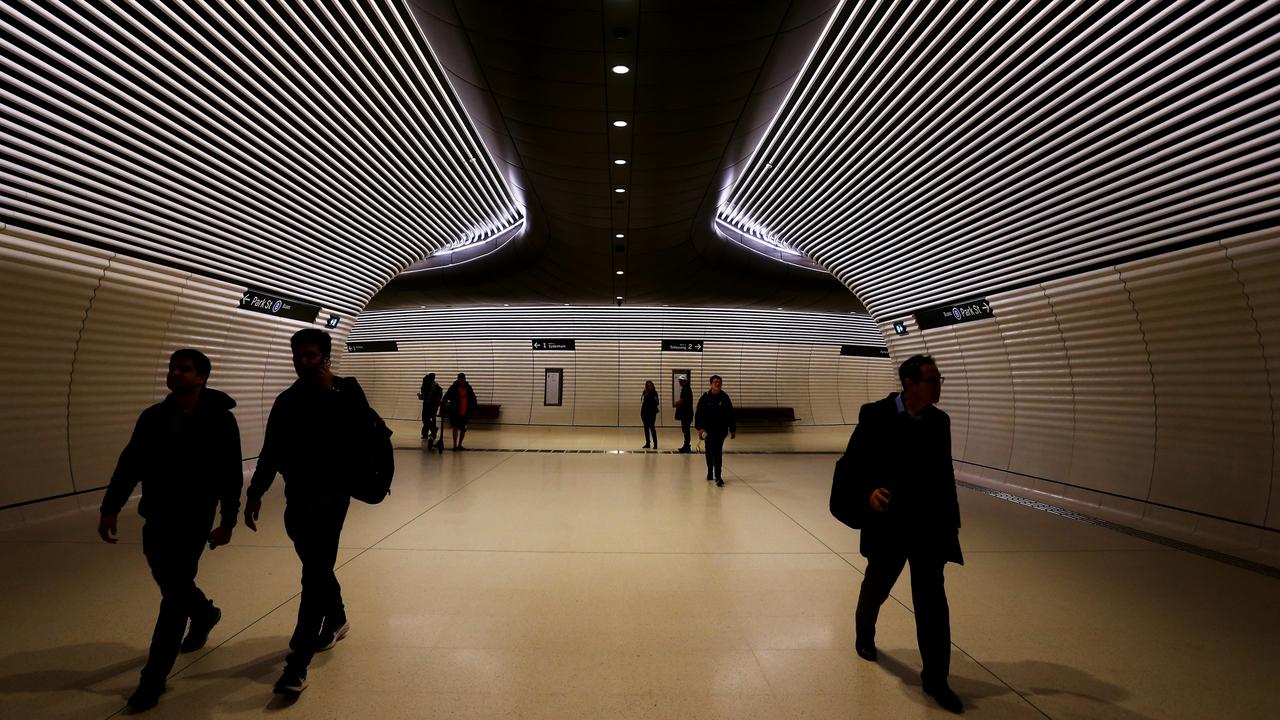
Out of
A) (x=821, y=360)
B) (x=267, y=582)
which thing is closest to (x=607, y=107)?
(x=267, y=582)

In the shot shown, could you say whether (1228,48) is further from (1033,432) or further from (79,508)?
(79,508)

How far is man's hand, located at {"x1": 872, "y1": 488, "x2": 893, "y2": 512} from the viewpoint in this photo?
2990 mm

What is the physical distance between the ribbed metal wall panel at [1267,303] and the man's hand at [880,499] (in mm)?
5345

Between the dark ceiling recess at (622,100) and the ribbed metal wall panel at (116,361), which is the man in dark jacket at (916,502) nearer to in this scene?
the dark ceiling recess at (622,100)

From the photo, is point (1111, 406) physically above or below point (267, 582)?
above

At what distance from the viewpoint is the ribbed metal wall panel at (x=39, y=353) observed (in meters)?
5.91

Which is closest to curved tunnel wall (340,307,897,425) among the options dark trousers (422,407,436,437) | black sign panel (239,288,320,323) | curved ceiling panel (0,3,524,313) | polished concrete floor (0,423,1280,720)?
dark trousers (422,407,436,437)

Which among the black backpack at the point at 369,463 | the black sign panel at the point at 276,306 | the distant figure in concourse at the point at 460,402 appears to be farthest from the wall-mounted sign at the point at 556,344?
the black backpack at the point at 369,463

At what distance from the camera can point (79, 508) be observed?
6816 mm

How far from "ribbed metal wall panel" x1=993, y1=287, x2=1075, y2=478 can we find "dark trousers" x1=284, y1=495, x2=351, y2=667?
893cm

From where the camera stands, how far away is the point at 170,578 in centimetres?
286

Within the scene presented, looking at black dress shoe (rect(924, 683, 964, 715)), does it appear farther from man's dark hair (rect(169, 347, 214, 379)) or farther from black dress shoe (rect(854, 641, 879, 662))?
man's dark hair (rect(169, 347, 214, 379))

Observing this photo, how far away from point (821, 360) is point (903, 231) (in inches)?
584

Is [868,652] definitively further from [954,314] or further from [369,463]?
[954,314]
